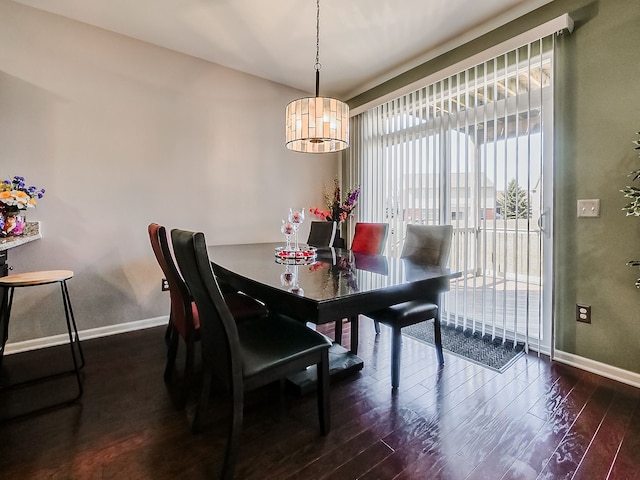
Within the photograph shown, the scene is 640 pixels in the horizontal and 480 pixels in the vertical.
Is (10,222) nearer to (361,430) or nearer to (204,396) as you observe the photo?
(204,396)

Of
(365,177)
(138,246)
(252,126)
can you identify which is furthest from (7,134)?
(365,177)

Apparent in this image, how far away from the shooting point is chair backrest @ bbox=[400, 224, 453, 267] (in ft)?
7.21

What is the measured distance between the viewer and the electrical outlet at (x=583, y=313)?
217 centimetres

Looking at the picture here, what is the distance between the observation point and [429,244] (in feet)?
7.58

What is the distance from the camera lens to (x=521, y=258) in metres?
2.49

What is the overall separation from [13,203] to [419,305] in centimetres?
276

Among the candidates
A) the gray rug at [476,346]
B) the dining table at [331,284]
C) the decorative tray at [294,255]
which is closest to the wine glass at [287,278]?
the dining table at [331,284]

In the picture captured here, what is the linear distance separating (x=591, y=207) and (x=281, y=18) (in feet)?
8.92

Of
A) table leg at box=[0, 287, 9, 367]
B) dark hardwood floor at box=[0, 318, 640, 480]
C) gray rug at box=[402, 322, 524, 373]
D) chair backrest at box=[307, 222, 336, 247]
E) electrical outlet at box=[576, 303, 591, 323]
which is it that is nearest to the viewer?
dark hardwood floor at box=[0, 318, 640, 480]

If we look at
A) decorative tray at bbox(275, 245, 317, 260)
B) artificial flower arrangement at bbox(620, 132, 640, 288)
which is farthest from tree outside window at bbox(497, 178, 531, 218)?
decorative tray at bbox(275, 245, 317, 260)

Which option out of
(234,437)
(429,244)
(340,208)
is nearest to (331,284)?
(234,437)

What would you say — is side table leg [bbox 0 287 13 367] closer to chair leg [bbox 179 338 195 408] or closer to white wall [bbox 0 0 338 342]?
white wall [bbox 0 0 338 342]

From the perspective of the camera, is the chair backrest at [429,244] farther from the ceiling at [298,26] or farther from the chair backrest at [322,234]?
the ceiling at [298,26]

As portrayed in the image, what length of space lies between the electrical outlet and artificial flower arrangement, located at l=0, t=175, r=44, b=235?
387 centimetres
